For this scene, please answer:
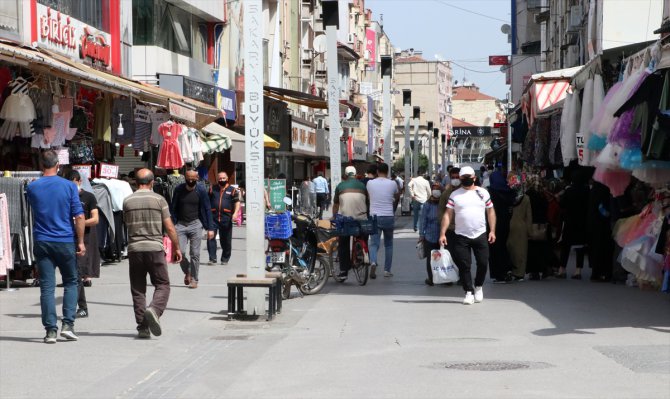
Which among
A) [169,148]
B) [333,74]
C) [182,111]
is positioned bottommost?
[169,148]

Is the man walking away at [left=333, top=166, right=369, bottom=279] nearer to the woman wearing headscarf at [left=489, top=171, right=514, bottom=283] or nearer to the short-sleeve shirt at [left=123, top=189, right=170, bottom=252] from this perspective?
the woman wearing headscarf at [left=489, top=171, right=514, bottom=283]

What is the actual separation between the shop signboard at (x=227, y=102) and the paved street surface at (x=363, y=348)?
19.0 m

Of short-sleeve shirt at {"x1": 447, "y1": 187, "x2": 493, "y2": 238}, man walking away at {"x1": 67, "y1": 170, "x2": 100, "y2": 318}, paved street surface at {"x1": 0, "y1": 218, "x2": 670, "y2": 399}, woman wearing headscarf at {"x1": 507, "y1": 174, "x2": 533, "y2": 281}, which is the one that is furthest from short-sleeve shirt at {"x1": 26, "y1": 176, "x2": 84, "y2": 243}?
woman wearing headscarf at {"x1": 507, "y1": 174, "x2": 533, "y2": 281}

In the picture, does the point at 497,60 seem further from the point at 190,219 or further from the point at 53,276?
the point at 53,276

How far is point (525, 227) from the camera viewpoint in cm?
1880

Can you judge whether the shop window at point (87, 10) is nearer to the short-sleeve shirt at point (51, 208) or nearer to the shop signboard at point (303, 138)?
the short-sleeve shirt at point (51, 208)

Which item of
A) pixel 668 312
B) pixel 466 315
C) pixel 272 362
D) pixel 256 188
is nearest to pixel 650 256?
pixel 668 312

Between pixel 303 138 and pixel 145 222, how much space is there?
4272 cm

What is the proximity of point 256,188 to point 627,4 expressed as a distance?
15645mm

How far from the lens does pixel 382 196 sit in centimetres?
1977

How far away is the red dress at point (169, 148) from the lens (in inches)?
951

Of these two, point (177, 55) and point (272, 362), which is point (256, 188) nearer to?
point (272, 362)

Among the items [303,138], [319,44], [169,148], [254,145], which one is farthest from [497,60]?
[254,145]

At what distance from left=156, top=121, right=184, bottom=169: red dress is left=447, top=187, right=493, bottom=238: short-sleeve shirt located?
9.75 meters
